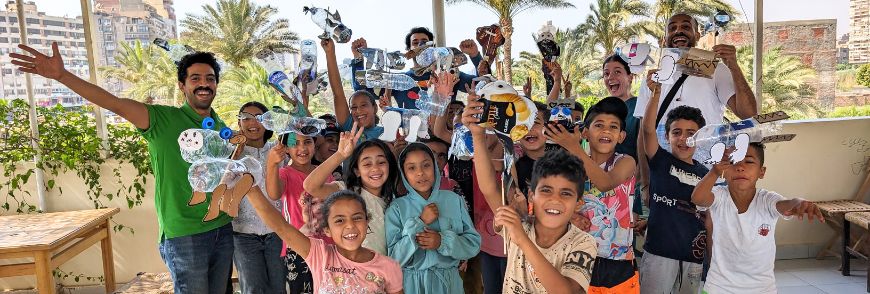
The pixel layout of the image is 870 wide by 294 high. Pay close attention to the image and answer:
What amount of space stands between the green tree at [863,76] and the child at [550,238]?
16.8 feet

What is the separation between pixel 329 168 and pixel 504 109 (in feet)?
2.02

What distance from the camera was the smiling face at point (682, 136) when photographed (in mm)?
2125

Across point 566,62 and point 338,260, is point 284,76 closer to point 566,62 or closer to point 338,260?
point 338,260

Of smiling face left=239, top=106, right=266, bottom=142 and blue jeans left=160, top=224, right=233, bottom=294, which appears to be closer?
blue jeans left=160, top=224, right=233, bottom=294

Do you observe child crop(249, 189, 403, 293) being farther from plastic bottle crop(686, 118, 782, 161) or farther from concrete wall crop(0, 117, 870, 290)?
concrete wall crop(0, 117, 870, 290)

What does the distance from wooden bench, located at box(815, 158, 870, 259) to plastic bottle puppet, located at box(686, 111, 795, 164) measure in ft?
7.08

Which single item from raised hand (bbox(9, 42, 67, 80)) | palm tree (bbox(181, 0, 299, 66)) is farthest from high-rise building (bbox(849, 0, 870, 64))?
palm tree (bbox(181, 0, 299, 66))

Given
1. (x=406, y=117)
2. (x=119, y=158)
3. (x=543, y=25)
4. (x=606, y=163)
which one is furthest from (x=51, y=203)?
(x=606, y=163)

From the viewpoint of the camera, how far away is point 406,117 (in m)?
2.21

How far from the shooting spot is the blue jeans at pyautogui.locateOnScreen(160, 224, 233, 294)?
2174mm

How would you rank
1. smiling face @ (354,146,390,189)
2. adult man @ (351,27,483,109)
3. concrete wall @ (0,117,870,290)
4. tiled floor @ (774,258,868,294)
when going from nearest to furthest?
smiling face @ (354,146,390,189) < adult man @ (351,27,483,109) < tiled floor @ (774,258,868,294) < concrete wall @ (0,117,870,290)

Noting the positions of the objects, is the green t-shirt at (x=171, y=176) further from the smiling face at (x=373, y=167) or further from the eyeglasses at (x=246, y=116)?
the smiling face at (x=373, y=167)

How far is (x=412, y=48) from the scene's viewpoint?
8.75 ft

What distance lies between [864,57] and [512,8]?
3.71 m
